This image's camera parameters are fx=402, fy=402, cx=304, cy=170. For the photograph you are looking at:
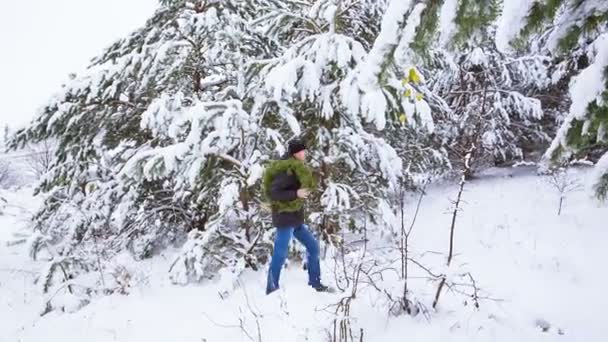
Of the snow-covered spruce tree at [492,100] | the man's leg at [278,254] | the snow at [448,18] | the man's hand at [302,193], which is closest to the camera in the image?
the snow at [448,18]

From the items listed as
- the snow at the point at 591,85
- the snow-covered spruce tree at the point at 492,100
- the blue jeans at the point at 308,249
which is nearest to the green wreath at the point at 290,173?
the blue jeans at the point at 308,249

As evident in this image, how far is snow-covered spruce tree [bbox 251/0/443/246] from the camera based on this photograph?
15.1ft

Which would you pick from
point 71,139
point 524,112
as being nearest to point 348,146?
point 71,139

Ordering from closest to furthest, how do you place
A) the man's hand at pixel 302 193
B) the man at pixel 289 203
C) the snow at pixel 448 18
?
the snow at pixel 448 18 → the man's hand at pixel 302 193 → the man at pixel 289 203

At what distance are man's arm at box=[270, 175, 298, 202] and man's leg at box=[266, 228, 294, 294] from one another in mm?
358

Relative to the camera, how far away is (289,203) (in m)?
4.15

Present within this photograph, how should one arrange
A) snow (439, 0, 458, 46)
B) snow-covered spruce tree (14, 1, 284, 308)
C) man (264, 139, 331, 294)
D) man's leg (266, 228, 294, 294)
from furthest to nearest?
snow-covered spruce tree (14, 1, 284, 308)
man's leg (266, 228, 294, 294)
man (264, 139, 331, 294)
snow (439, 0, 458, 46)

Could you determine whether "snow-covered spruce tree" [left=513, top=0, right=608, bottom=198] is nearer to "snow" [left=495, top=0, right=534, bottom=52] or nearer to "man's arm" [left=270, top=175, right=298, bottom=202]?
"snow" [left=495, top=0, right=534, bottom=52]

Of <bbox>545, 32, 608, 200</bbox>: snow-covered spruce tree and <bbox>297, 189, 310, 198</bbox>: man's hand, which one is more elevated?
<bbox>545, 32, 608, 200</bbox>: snow-covered spruce tree

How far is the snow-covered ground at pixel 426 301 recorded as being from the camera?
324cm

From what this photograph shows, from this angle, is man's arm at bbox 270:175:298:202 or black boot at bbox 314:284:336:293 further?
black boot at bbox 314:284:336:293

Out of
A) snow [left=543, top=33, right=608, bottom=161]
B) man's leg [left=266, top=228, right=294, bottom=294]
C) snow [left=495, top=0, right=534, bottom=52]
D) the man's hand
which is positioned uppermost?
snow [left=495, top=0, right=534, bottom=52]

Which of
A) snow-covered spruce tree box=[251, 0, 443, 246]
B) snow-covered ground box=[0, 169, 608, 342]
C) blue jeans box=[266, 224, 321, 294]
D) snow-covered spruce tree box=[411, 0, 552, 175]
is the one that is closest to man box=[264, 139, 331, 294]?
blue jeans box=[266, 224, 321, 294]

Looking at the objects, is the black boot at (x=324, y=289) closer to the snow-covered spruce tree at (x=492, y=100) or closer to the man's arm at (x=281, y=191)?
the man's arm at (x=281, y=191)
